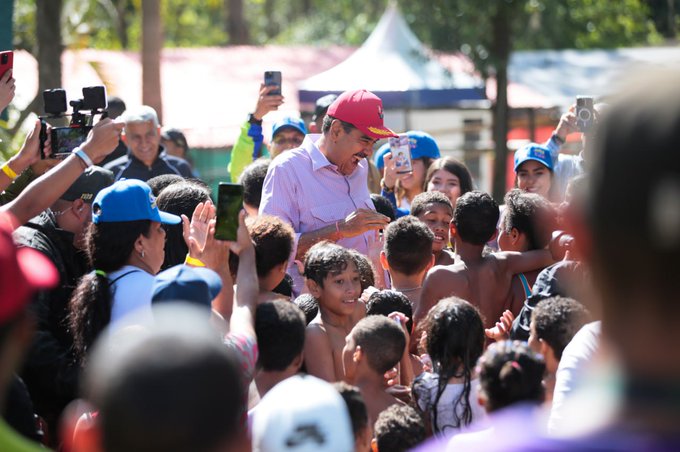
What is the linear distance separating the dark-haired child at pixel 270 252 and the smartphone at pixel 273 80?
2.84 m

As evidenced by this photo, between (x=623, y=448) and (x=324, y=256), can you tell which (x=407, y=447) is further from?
(x=623, y=448)

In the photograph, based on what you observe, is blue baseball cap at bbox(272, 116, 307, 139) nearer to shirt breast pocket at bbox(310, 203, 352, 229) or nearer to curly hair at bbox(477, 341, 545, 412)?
shirt breast pocket at bbox(310, 203, 352, 229)

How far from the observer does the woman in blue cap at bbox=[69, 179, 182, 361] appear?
3625 mm

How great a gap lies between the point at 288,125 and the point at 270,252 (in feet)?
11.3

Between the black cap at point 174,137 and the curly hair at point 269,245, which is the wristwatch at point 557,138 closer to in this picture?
the curly hair at point 269,245

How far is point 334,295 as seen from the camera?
4488mm

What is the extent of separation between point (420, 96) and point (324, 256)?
34.4ft

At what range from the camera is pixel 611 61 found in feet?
63.8

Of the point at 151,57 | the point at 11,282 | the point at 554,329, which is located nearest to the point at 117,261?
the point at 11,282

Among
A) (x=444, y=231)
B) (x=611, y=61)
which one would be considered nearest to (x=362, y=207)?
(x=444, y=231)

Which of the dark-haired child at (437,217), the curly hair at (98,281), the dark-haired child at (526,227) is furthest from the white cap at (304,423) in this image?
the dark-haired child at (437,217)

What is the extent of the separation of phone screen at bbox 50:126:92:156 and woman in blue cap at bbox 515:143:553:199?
327 centimetres

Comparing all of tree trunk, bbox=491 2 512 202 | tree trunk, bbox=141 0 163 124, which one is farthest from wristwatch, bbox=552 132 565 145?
tree trunk, bbox=141 0 163 124

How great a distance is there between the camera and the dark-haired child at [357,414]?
339cm
